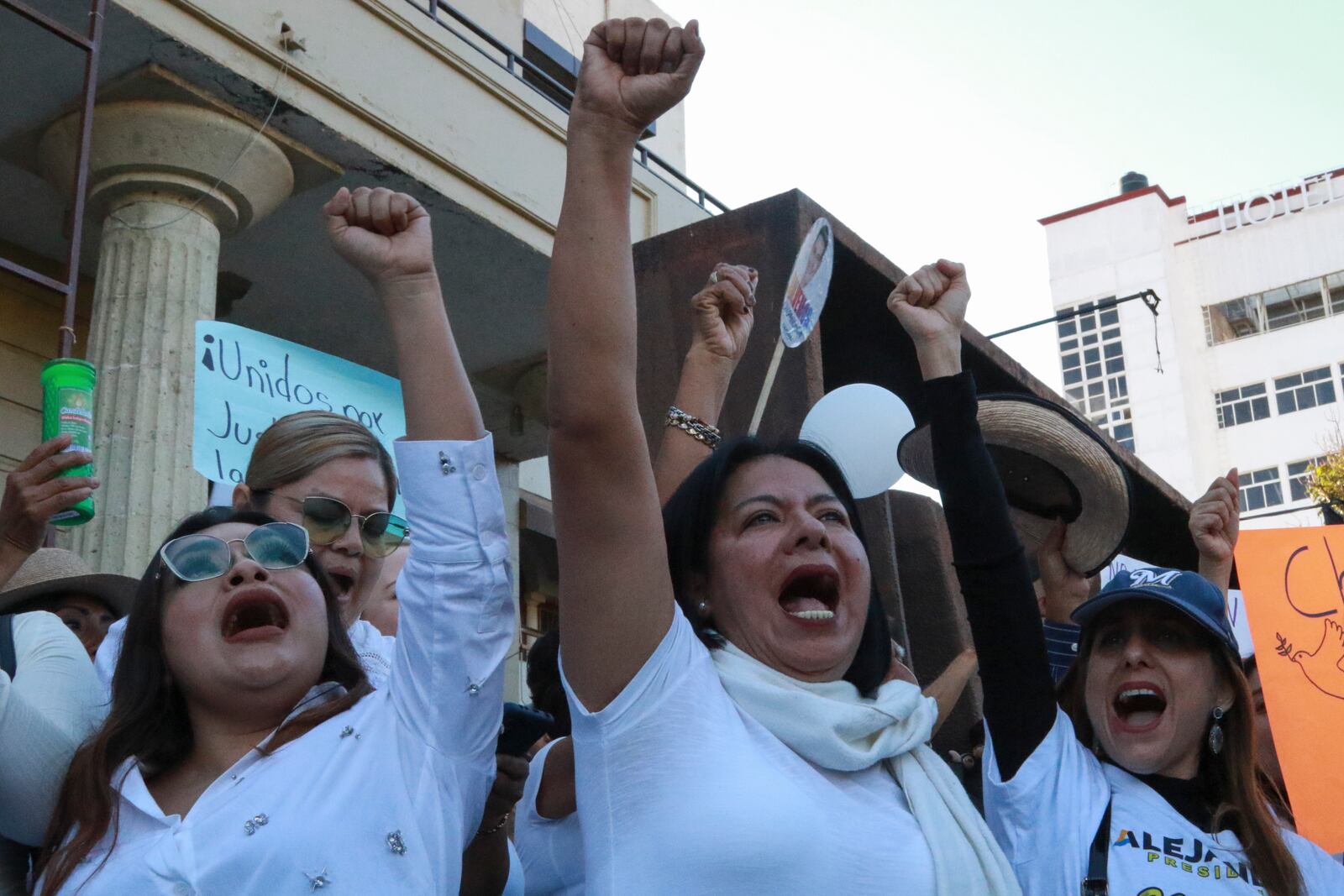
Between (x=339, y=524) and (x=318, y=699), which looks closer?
(x=318, y=699)

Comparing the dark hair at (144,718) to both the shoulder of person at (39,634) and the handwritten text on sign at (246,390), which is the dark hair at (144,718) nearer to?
the shoulder of person at (39,634)

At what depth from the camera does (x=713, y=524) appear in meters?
2.23

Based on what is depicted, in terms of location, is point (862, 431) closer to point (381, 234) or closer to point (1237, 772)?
point (1237, 772)

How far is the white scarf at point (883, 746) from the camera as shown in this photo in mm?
1963

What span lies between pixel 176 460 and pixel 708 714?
4.87 meters

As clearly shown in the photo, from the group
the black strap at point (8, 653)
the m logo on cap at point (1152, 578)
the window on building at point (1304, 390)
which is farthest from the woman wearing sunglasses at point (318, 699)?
the window on building at point (1304, 390)

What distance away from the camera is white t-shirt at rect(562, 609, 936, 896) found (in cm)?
174

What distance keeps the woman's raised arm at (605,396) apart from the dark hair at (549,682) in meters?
0.67

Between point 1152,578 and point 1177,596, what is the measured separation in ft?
0.25

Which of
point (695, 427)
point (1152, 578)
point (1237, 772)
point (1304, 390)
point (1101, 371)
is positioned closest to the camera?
point (1237, 772)

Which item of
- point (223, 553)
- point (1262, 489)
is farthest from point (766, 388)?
point (1262, 489)

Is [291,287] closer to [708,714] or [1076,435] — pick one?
[1076,435]

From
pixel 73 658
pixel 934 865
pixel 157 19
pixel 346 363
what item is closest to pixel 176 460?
pixel 157 19

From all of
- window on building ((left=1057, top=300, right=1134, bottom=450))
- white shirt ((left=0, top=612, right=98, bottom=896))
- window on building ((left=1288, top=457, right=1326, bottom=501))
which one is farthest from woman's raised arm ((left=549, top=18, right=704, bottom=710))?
window on building ((left=1057, top=300, right=1134, bottom=450))
